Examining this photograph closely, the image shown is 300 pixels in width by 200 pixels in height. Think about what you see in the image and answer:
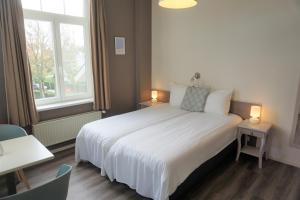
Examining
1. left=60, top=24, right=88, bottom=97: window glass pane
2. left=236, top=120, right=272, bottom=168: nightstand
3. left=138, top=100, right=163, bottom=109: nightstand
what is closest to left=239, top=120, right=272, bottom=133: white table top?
left=236, top=120, right=272, bottom=168: nightstand

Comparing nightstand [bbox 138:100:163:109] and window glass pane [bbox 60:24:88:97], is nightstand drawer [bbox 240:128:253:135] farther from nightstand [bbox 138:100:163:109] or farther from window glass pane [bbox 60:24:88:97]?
window glass pane [bbox 60:24:88:97]

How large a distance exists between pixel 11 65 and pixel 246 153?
330 cm

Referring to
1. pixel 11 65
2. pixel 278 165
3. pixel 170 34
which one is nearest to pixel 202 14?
pixel 170 34

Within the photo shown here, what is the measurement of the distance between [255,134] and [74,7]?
10.8 feet

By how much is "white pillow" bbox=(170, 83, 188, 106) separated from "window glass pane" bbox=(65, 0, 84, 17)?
201 cm

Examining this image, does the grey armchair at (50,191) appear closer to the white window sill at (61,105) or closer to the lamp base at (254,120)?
the white window sill at (61,105)

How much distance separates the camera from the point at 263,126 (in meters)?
2.80

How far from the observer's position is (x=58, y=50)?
10.5 feet

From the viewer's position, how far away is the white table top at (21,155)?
1.42 meters

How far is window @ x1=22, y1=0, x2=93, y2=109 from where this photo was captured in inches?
117

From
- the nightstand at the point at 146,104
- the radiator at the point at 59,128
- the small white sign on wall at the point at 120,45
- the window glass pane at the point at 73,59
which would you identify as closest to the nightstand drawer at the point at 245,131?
the nightstand at the point at 146,104

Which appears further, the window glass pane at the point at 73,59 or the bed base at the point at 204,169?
the window glass pane at the point at 73,59

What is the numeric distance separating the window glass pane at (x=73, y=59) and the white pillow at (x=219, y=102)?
215 cm

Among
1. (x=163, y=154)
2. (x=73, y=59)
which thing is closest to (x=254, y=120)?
(x=163, y=154)
